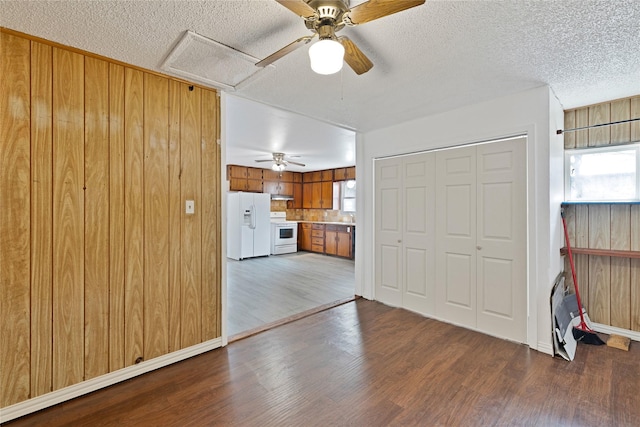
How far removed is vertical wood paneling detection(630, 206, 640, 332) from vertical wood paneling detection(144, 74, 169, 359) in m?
4.24

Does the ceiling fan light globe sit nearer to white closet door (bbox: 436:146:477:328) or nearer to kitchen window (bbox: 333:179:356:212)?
white closet door (bbox: 436:146:477:328)

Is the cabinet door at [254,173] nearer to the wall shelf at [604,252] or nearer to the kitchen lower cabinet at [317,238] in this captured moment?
the kitchen lower cabinet at [317,238]

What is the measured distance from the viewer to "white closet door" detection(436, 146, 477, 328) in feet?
9.91

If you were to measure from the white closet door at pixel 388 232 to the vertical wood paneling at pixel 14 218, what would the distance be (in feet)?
10.9

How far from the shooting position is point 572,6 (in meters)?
1.53

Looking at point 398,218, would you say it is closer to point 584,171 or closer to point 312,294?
point 312,294

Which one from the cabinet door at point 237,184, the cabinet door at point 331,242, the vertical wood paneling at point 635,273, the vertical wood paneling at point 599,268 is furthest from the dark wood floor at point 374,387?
the cabinet door at point 237,184

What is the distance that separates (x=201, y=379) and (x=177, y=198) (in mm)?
1408

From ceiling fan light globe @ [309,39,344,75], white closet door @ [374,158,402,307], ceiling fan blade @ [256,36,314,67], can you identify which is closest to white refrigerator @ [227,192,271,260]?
white closet door @ [374,158,402,307]

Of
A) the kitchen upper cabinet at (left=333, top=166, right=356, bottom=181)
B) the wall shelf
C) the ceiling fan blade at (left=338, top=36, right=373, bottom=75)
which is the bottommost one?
the wall shelf

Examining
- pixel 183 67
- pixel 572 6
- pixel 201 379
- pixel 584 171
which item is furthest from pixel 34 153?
pixel 584 171

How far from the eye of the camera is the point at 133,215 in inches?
86.7

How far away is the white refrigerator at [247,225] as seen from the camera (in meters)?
7.03

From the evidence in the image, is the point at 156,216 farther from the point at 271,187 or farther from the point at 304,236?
the point at 304,236
